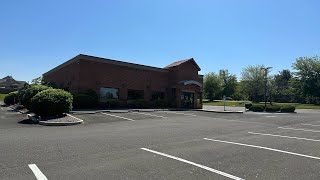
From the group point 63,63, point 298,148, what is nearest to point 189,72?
point 63,63

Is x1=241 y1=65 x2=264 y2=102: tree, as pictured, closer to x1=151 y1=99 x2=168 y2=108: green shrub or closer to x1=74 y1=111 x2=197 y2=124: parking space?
x1=151 y1=99 x2=168 y2=108: green shrub

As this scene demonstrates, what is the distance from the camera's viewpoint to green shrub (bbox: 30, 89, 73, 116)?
61.2ft

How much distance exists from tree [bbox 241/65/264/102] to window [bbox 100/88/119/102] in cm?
5643

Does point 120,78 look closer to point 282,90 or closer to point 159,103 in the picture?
point 159,103

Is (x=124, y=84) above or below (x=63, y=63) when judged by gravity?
below

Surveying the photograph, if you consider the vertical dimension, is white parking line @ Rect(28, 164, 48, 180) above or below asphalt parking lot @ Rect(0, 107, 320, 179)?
below

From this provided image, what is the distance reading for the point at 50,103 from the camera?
736 inches

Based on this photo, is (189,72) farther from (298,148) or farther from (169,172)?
(169,172)

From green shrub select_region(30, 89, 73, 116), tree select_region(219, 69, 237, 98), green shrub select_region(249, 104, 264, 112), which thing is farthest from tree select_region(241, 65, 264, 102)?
green shrub select_region(30, 89, 73, 116)

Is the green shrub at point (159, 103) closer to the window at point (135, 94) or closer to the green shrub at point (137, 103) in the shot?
the green shrub at point (137, 103)

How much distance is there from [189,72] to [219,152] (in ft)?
94.9

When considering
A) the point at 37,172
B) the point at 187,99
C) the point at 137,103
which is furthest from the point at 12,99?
the point at 37,172

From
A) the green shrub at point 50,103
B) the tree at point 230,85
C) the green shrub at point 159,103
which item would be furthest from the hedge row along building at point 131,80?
the tree at point 230,85

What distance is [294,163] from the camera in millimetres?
7188
